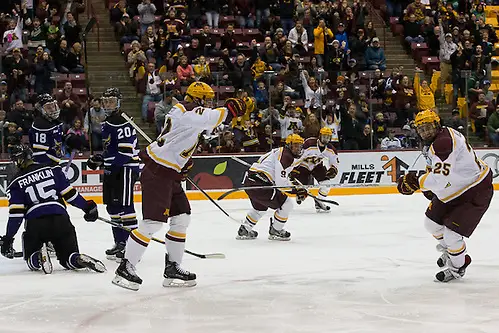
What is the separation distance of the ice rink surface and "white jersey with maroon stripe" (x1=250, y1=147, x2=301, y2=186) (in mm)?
614

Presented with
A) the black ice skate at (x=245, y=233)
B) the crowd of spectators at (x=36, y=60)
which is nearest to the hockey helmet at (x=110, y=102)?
the black ice skate at (x=245, y=233)

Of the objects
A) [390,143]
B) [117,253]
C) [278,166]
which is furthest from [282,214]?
[390,143]

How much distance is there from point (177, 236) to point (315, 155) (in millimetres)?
4878

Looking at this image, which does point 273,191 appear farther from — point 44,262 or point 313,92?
point 313,92

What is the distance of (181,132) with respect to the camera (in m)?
5.59

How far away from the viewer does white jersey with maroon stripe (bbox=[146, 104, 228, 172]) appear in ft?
18.1

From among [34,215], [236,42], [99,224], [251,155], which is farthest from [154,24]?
[34,215]

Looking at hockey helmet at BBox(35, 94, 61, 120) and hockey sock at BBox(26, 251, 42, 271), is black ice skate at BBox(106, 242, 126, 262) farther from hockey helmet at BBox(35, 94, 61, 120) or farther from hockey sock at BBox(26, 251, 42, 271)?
hockey helmet at BBox(35, 94, 61, 120)

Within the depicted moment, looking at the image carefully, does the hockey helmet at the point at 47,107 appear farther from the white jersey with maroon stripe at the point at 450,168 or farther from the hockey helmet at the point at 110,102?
the white jersey with maroon stripe at the point at 450,168

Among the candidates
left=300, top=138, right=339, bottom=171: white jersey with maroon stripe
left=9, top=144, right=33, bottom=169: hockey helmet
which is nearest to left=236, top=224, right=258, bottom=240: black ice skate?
left=300, top=138, right=339, bottom=171: white jersey with maroon stripe

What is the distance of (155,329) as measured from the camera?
4.53 metres

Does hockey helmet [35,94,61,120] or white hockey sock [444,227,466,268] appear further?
hockey helmet [35,94,61,120]

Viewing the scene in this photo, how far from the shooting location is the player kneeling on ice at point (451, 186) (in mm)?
5445

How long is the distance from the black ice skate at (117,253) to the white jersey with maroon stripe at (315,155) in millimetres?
3461
